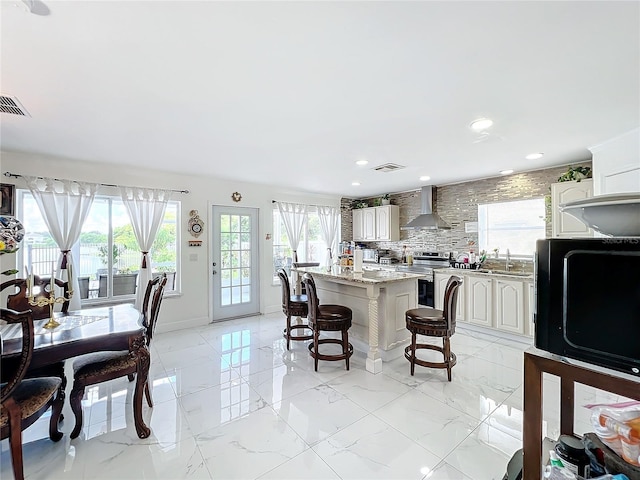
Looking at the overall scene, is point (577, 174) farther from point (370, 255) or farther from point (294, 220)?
point (294, 220)

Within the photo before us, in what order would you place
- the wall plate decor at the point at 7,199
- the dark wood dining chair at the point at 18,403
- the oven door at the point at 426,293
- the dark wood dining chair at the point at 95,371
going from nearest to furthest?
the dark wood dining chair at the point at 18,403 → the dark wood dining chair at the point at 95,371 → the wall plate decor at the point at 7,199 → the oven door at the point at 426,293

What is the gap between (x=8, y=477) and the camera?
1712 millimetres

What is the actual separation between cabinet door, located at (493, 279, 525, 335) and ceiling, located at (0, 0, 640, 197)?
1829 millimetres

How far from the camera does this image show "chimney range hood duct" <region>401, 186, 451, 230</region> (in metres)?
5.36

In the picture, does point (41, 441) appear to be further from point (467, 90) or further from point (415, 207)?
point (415, 207)

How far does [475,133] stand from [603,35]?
1.30 m

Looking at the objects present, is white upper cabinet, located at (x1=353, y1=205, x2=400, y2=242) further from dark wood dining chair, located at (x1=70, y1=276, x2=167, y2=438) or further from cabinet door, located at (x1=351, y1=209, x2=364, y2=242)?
dark wood dining chair, located at (x1=70, y1=276, x2=167, y2=438)

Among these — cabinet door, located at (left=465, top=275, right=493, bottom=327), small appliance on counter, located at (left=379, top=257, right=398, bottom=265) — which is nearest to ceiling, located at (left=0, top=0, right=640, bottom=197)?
cabinet door, located at (left=465, top=275, right=493, bottom=327)

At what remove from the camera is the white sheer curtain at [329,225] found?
6453 millimetres

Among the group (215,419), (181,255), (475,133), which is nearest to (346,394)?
(215,419)

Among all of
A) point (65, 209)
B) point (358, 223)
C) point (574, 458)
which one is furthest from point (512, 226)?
point (65, 209)

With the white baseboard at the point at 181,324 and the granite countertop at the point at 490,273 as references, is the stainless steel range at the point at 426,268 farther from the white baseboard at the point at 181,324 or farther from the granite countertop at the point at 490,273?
the white baseboard at the point at 181,324

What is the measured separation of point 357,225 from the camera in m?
6.91

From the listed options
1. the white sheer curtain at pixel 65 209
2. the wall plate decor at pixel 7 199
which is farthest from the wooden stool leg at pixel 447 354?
the wall plate decor at pixel 7 199
